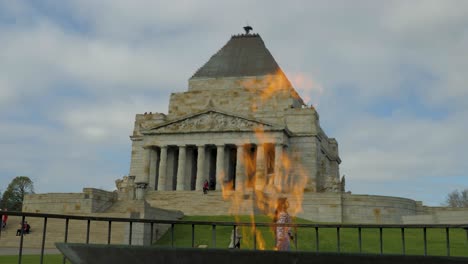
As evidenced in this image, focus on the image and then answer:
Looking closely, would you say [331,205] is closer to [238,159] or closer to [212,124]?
[238,159]

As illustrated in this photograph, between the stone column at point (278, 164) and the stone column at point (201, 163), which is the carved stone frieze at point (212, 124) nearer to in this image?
the stone column at point (201, 163)

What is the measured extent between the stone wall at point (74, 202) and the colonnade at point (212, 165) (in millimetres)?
10743

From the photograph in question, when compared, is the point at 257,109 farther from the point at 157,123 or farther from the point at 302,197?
the point at 302,197

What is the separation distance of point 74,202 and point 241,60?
28.8m

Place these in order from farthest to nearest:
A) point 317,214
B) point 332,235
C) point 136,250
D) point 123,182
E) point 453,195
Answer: point 453,195, point 123,182, point 317,214, point 332,235, point 136,250

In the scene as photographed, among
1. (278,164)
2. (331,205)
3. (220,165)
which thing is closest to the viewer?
(331,205)

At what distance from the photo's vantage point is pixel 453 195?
86.4m

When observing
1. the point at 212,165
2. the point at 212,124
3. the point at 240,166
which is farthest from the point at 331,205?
the point at 212,165

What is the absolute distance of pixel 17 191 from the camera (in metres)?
70.4

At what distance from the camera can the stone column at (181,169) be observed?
49.5 m

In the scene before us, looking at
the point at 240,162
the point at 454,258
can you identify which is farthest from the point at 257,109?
the point at 454,258

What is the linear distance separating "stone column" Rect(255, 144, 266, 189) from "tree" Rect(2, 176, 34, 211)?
119ft

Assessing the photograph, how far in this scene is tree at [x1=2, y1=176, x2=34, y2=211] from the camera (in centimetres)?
6881

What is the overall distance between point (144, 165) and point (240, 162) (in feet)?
32.0
